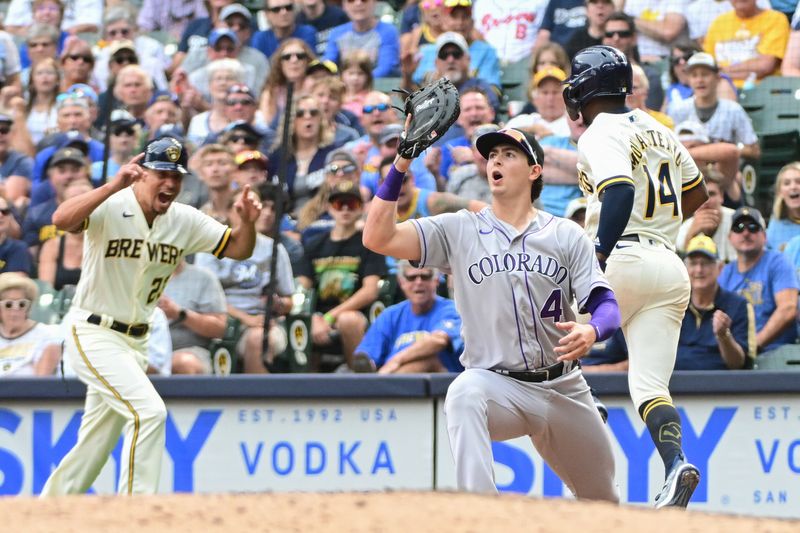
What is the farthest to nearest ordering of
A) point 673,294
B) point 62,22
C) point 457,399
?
point 62,22, point 673,294, point 457,399

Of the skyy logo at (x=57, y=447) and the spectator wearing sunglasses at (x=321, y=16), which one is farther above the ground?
the spectator wearing sunglasses at (x=321, y=16)

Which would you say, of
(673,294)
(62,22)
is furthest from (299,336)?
(62,22)

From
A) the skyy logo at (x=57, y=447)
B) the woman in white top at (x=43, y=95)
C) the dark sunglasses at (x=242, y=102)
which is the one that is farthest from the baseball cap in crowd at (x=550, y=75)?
the woman in white top at (x=43, y=95)

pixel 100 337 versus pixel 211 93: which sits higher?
pixel 211 93

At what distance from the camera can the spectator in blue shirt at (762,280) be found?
7.82 metres

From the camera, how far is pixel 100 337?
21.3 feet

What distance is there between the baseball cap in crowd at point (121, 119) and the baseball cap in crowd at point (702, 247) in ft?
14.9

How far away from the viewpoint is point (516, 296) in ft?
16.4

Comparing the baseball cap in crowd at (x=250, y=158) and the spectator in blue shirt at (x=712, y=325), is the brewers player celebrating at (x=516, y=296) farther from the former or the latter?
the baseball cap in crowd at (x=250, y=158)

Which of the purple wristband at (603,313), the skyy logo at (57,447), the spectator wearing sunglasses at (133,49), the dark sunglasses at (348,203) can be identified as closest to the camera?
the purple wristband at (603,313)

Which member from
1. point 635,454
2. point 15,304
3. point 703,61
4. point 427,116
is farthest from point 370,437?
point 703,61

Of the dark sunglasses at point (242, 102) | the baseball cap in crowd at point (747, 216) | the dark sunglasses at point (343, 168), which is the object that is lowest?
the baseball cap in crowd at point (747, 216)

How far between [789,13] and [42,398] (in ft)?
20.5

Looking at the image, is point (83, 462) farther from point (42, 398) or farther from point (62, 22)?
point (62, 22)
